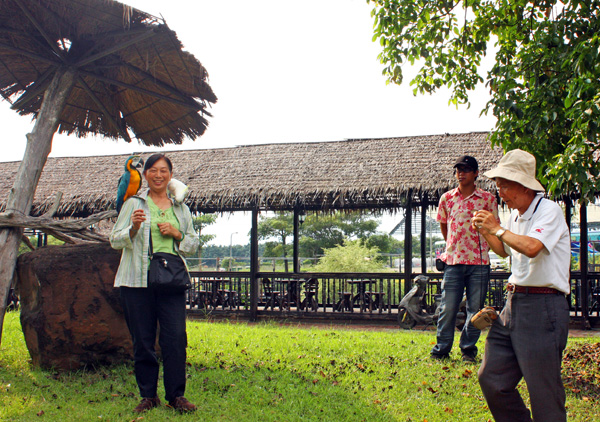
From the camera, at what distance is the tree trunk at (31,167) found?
537 centimetres

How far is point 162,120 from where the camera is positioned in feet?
22.1

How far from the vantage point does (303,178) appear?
1098 centimetres

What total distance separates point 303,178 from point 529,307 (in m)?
8.26

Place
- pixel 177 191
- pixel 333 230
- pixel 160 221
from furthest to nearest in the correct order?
pixel 333 230
pixel 177 191
pixel 160 221

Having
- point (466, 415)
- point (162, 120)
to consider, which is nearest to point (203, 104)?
point (162, 120)

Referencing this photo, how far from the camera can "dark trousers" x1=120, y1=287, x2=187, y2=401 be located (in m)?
3.86

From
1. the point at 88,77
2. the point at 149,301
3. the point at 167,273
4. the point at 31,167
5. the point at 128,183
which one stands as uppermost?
the point at 88,77

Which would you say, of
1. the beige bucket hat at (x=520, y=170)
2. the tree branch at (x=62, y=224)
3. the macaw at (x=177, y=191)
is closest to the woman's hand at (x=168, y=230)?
the macaw at (x=177, y=191)

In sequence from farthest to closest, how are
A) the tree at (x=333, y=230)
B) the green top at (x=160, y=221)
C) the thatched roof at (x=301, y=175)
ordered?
1. the tree at (x=333, y=230)
2. the thatched roof at (x=301, y=175)
3. the green top at (x=160, y=221)

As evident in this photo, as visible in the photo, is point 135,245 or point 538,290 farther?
point 135,245

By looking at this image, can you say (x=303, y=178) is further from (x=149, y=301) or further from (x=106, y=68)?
(x=149, y=301)

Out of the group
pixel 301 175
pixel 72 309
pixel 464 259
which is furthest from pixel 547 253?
pixel 301 175

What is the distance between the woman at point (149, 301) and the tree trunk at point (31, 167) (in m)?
2.17

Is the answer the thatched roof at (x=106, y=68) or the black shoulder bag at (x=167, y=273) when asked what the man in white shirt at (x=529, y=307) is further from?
the thatched roof at (x=106, y=68)
